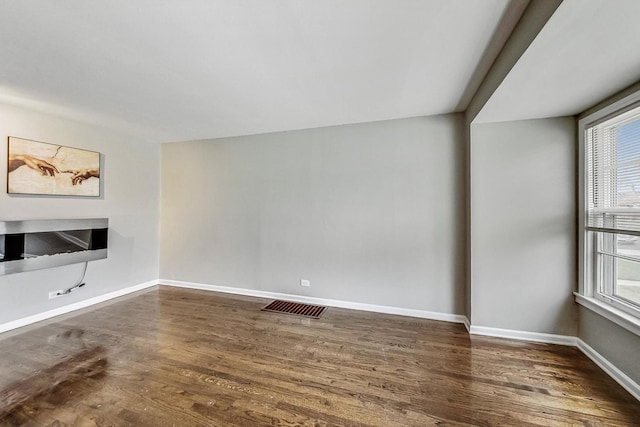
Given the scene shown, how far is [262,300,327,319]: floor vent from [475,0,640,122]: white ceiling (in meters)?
2.85

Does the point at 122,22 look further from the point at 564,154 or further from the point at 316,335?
the point at 564,154

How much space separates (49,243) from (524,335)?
5.38m

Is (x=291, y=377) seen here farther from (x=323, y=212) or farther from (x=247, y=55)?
(x=247, y=55)

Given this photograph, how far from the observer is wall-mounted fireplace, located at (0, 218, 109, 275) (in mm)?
2697

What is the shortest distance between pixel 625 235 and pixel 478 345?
151cm

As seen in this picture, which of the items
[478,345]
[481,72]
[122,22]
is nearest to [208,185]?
[122,22]

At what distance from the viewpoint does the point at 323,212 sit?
3.57m

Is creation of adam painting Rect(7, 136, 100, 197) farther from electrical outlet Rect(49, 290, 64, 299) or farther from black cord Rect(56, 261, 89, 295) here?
electrical outlet Rect(49, 290, 64, 299)

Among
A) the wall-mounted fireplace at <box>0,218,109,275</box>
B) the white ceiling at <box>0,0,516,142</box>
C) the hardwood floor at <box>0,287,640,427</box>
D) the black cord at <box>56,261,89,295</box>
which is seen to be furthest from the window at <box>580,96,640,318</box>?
the black cord at <box>56,261,89,295</box>

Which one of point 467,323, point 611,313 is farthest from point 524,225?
point 467,323

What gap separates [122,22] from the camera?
1552mm

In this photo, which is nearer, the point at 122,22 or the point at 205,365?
the point at 122,22

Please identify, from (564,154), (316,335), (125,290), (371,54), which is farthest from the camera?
(125,290)

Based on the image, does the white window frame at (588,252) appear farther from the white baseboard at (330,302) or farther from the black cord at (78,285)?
the black cord at (78,285)
